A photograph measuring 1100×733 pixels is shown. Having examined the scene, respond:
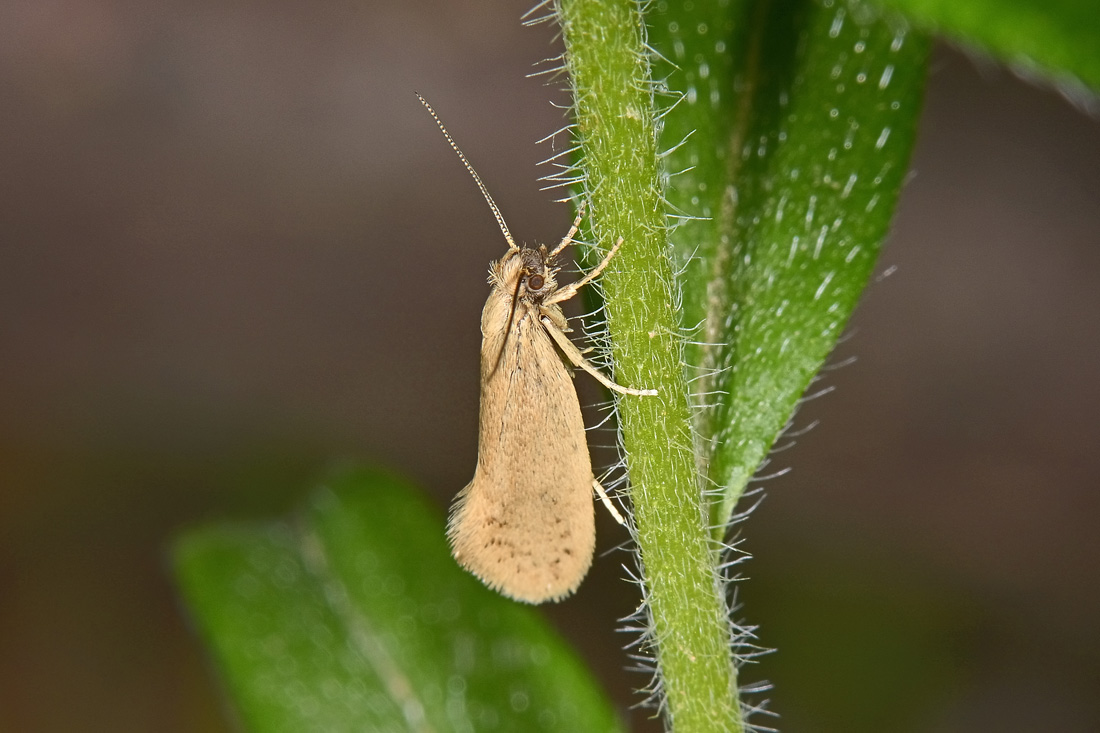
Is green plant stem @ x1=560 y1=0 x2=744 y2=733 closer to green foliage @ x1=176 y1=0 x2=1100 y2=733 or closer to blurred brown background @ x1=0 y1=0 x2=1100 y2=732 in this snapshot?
green foliage @ x1=176 y1=0 x2=1100 y2=733

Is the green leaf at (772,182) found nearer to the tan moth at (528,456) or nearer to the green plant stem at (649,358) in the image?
the green plant stem at (649,358)

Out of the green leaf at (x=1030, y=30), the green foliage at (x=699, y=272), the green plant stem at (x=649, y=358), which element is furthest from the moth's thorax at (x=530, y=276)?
the green leaf at (x=1030, y=30)

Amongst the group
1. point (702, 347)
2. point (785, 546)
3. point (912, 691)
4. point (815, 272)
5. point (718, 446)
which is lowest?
point (912, 691)

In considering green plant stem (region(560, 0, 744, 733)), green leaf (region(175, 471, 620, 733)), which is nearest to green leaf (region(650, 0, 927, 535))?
green plant stem (region(560, 0, 744, 733))

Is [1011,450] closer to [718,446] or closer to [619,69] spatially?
[718,446]

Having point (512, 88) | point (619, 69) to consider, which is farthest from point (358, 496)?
point (512, 88)

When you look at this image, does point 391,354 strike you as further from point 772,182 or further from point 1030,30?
point 1030,30
